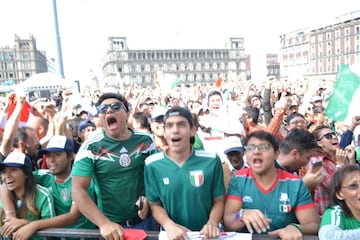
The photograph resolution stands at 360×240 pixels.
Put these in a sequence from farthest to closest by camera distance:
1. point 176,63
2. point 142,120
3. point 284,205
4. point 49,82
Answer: point 176,63
point 49,82
point 142,120
point 284,205

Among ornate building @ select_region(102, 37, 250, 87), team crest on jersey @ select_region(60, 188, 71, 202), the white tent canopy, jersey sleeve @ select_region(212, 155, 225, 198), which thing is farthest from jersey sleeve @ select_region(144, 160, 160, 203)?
ornate building @ select_region(102, 37, 250, 87)

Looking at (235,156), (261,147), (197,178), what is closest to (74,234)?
(197,178)

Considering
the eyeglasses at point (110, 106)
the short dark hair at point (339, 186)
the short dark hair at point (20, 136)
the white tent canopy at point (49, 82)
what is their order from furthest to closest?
the white tent canopy at point (49, 82)
the short dark hair at point (20, 136)
the eyeglasses at point (110, 106)
the short dark hair at point (339, 186)

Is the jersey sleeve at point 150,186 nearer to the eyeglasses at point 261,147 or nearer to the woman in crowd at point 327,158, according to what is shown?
the eyeglasses at point 261,147

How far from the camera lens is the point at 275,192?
2389mm

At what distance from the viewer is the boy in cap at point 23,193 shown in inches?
105

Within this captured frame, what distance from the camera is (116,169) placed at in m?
2.69

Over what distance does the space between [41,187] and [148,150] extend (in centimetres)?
88

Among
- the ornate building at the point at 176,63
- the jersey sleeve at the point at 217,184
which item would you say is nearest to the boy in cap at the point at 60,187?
the jersey sleeve at the point at 217,184

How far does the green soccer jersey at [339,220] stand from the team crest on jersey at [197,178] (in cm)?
82

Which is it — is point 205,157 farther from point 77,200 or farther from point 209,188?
point 77,200

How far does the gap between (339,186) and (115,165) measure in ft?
5.15

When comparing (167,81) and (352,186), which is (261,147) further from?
(167,81)

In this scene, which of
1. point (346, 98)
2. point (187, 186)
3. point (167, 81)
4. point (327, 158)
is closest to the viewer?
point (187, 186)
